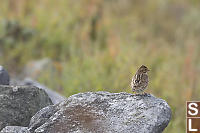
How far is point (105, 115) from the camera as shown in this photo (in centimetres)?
404

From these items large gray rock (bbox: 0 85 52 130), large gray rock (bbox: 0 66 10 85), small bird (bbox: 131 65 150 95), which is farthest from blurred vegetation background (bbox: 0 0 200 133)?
small bird (bbox: 131 65 150 95)

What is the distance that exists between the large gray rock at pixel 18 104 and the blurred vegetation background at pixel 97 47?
8.05 feet

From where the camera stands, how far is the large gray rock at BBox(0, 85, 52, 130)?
14.7 ft

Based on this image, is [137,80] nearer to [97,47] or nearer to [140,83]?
[140,83]

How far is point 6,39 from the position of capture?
10.6m

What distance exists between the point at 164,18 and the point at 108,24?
4.28 meters

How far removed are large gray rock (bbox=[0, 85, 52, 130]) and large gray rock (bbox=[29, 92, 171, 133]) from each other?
379 mm

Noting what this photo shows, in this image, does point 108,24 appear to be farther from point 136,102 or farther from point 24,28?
point 136,102

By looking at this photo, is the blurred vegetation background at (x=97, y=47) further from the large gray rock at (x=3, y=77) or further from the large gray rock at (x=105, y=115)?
the large gray rock at (x=105, y=115)

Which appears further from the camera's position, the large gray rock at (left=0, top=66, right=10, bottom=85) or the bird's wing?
the large gray rock at (left=0, top=66, right=10, bottom=85)

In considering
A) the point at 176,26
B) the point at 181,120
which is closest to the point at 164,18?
the point at 176,26

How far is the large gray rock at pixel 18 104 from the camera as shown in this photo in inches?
176

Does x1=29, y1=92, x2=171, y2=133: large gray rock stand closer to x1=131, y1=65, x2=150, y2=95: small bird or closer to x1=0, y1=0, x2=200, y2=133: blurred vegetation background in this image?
x1=131, y1=65, x2=150, y2=95: small bird

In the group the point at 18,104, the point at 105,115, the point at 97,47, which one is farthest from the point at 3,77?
the point at 97,47
